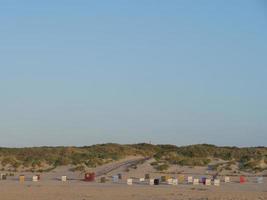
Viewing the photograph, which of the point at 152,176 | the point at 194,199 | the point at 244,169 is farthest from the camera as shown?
the point at 244,169

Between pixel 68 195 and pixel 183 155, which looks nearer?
pixel 68 195

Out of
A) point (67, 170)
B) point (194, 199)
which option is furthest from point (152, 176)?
point (194, 199)

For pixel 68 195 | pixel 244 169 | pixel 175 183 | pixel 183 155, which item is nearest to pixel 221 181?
pixel 175 183

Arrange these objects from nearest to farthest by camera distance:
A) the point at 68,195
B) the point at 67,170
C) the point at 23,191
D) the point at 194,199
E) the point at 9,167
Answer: the point at 194,199 < the point at 68,195 < the point at 23,191 < the point at 67,170 < the point at 9,167

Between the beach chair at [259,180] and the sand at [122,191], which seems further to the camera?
the beach chair at [259,180]

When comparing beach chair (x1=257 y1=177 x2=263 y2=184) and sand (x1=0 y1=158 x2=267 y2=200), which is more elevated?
beach chair (x1=257 y1=177 x2=263 y2=184)

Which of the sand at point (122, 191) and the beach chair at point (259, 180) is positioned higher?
the beach chair at point (259, 180)

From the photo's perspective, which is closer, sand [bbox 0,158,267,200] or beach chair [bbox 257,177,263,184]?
sand [bbox 0,158,267,200]

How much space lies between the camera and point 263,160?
50.1 m

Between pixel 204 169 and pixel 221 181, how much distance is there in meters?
8.88

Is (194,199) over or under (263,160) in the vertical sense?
under

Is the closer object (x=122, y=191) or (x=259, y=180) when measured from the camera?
(x=122, y=191)

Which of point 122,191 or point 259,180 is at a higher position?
point 259,180

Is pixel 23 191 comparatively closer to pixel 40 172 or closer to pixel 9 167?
pixel 40 172
